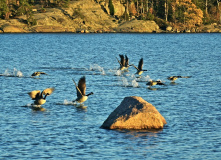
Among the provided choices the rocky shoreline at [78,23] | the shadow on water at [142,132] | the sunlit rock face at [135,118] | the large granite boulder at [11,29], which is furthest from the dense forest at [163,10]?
the shadow on water at [142,132]

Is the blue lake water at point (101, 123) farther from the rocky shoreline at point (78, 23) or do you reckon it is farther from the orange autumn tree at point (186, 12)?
the orange autumn tree at point (186, 12)

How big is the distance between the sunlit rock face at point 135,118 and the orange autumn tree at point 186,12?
163 metres

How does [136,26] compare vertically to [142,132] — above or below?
above

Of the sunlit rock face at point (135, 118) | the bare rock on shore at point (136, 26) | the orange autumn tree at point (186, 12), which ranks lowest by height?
the sunlit rock face at point (135, 118)

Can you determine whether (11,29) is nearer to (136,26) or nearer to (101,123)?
(136,26)

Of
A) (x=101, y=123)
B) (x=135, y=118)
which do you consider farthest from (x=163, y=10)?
(x=135, y=118)

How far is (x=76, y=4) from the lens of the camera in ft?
563

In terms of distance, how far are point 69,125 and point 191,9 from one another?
163m

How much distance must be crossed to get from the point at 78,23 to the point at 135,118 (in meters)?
148

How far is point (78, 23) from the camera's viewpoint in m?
170

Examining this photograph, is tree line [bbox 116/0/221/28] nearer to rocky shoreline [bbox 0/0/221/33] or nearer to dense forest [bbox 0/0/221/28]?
dense forest [bbox 0/0/221/28]

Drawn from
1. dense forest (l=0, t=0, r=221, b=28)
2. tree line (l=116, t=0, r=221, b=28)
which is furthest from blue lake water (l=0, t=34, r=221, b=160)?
tree line (l=116, t=0, r=221, b=28)

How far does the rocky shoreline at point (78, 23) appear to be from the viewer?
156625mm

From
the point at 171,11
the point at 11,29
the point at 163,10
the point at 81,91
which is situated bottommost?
the point at 81,91
